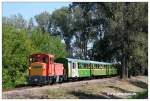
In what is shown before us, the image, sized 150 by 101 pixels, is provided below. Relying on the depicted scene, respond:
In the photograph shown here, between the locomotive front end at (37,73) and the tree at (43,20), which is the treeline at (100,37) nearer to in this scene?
the locomotive front end at (37,73)

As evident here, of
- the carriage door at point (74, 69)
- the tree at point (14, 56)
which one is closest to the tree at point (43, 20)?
the carriage door at point (74, 69)

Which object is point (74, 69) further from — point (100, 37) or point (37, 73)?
point (100, 37)

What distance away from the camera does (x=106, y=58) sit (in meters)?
59.1

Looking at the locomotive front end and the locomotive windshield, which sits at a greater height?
the locomotive windshield

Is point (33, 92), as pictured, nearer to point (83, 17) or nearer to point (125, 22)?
point (125, 22)

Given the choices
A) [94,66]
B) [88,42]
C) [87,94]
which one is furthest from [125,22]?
[87,94]

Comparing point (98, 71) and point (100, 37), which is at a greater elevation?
point (100, 37)

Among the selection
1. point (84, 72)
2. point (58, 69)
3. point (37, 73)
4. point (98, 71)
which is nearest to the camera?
point (37, 73)

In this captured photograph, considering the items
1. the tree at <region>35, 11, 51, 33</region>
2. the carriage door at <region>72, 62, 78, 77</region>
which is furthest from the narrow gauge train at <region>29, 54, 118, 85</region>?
the tree at <region>35, 11, 51, 33</region>

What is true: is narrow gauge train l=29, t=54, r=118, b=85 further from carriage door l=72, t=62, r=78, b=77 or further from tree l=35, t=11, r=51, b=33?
tree l=35, t=11, r=51, b=33

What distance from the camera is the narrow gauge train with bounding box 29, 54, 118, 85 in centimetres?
3191

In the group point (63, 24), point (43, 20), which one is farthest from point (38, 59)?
point (43, 20)

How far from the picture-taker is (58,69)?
36.7 meters

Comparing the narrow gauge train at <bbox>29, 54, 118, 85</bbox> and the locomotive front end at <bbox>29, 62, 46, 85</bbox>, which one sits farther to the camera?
the narrow gauge train at <bbox>29, 54, 118, 85</bbox>
